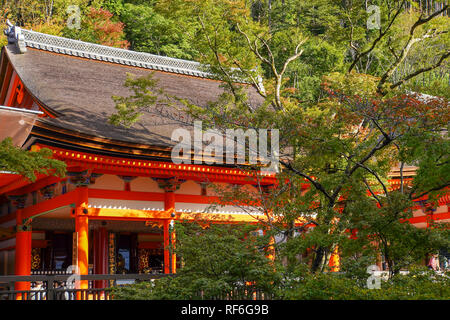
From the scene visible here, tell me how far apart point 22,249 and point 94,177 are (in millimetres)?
3665

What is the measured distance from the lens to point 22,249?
15.1 metres

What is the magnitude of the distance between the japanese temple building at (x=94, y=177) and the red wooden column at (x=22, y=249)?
3 centimetres

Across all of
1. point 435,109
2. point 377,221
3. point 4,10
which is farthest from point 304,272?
point 4,10

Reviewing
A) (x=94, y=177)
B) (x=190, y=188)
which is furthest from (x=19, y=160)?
(x=190, y=188)

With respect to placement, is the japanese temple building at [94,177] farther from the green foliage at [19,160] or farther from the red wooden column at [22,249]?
the green foliage at [19,160]

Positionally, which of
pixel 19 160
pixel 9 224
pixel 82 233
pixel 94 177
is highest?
pixel 94 177

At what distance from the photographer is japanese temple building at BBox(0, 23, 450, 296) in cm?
1279

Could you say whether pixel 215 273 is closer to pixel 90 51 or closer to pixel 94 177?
pixel 94 177

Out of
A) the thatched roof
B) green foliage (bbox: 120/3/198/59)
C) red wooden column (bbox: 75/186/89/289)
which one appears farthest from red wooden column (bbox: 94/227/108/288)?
green foliage (bbox: 120/3/198/59)

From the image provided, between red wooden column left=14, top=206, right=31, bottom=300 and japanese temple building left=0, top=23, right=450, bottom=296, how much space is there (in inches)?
1.1

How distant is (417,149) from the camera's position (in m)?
8.58

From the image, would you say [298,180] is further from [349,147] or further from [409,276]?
[409,276]

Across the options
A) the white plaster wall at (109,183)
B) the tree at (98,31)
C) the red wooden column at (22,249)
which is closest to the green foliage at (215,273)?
the white plaster wall at (109,183)

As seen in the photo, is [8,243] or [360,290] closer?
[360,290]
